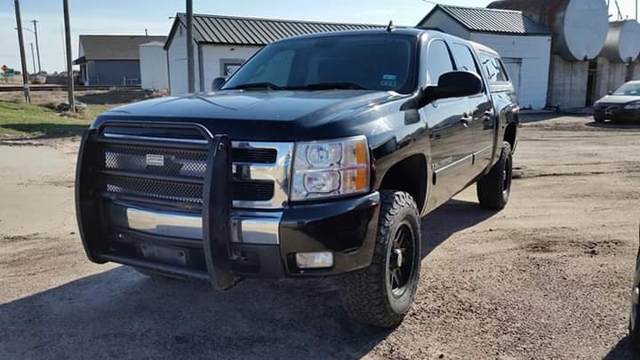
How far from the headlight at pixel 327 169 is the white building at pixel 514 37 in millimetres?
22784

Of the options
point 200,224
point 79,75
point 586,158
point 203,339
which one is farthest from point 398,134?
point 79,75

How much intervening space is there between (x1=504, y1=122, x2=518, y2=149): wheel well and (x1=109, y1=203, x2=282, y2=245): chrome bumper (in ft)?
15.8

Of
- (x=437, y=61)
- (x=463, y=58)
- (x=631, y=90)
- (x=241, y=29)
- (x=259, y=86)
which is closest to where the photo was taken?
(x=259, y=86)

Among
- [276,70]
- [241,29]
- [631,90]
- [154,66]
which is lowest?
[631,90]

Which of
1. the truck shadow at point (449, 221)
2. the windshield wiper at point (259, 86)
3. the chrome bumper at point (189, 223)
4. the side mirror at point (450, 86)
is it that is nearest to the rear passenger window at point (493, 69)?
the truck shadow at point (449, 221)

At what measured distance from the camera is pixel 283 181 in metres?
2.87

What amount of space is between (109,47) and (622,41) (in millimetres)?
53177

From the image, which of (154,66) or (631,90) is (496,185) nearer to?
(631,90)

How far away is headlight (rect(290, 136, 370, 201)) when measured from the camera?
288cm

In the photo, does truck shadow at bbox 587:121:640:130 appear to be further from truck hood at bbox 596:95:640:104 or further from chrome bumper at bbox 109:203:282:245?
chrome bumper at bbox 109:203:282:245

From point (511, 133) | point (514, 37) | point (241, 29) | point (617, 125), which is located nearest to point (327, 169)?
point (511, 133)

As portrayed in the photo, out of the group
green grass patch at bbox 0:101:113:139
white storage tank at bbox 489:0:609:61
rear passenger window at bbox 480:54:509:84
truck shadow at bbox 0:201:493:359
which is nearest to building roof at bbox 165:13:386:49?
green grass patch at bbox 0:101:113:139

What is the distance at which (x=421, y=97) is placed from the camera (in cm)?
395

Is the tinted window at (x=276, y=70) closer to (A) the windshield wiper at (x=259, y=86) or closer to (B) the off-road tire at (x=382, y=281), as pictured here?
(A) the windshield wiper at (x=259, y=86)
